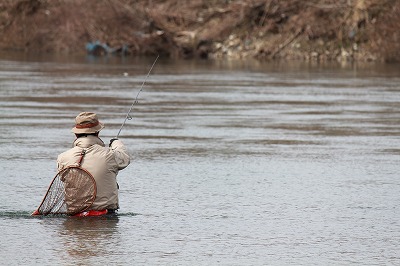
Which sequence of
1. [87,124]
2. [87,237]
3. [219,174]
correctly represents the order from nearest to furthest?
[87,237], [87,124], [219,174]

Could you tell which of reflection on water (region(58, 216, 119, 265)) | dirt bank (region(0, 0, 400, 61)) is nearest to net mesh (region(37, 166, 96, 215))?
reflection on water (region(58, 216, 119, 265))

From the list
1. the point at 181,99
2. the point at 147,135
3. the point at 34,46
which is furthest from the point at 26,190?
the point at 34,46

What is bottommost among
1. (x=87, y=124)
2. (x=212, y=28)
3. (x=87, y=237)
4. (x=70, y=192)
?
(x=87, y=237)

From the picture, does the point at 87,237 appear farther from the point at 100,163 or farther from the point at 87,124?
the point at 87,124

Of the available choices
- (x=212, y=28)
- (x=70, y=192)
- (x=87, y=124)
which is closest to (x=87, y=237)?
(x=70, y=192)

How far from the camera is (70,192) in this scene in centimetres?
980

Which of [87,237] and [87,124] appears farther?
[87,124]

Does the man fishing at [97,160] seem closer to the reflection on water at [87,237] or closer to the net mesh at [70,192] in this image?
the net mesh at [70,192]

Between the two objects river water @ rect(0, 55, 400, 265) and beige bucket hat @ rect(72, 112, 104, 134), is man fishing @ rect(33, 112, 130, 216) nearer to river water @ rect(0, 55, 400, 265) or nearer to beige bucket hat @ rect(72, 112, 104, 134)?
beige bucket hat @ rect(72, 112, 104, 134)

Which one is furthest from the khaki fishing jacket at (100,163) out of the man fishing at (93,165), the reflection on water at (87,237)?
the reflection on water at (87,237)

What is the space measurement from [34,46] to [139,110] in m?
29.2

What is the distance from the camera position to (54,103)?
72.6ft

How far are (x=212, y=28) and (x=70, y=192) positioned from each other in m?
38.3

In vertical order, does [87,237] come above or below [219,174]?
above
